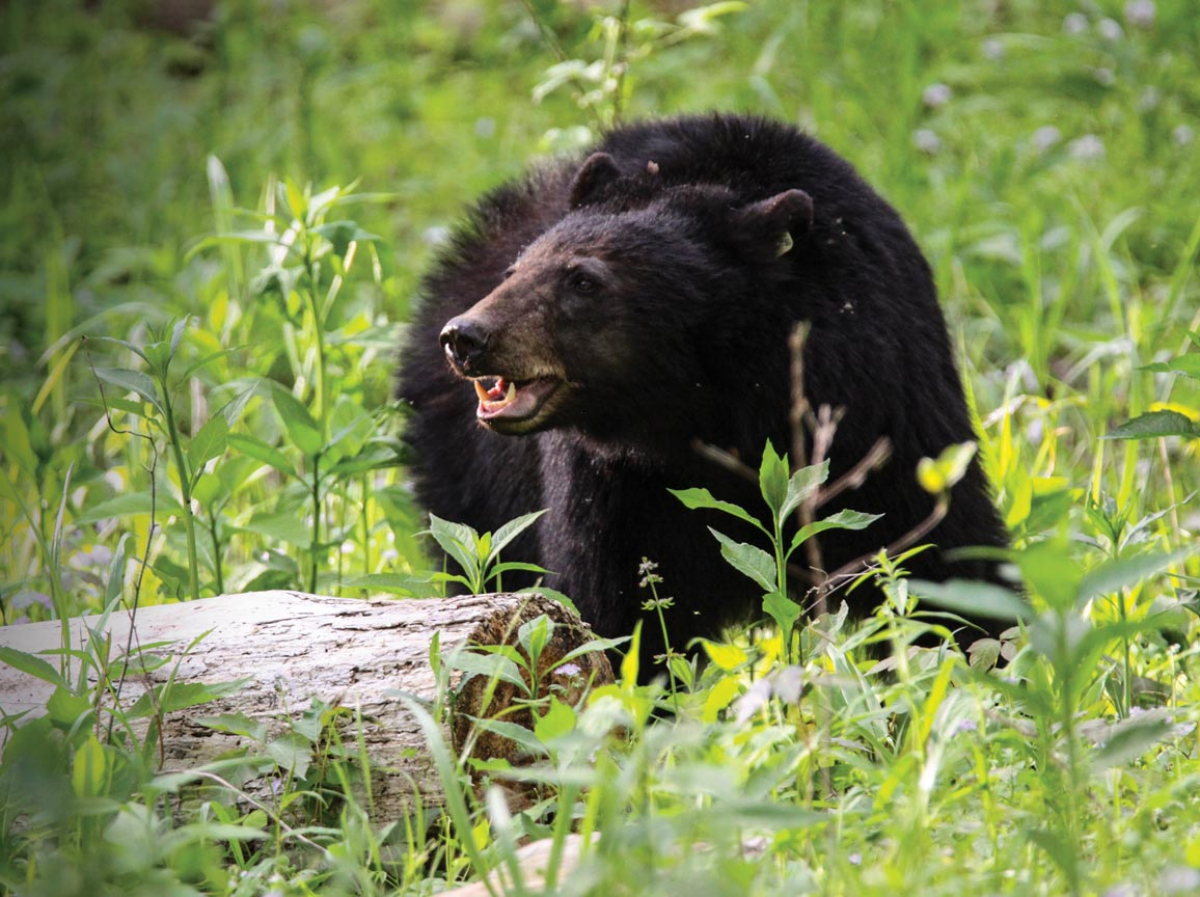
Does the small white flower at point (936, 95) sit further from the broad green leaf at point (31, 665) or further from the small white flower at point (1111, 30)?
the broad green leaf at point (31, 665)

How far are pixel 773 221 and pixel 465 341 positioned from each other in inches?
30.7

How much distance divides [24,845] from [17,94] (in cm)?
645

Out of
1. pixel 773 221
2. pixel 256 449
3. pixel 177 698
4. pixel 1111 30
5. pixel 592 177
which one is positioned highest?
pixel 1111 30

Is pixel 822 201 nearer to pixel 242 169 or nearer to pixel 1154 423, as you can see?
pixel 1154 423

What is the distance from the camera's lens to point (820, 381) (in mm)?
3371

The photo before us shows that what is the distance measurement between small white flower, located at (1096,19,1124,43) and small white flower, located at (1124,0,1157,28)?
0.15 ft

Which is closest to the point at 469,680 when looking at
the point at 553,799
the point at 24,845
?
the point at 553,799

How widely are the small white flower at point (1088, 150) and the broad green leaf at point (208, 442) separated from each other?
172 inches

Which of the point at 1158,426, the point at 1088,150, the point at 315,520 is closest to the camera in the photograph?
the point at 1158,426

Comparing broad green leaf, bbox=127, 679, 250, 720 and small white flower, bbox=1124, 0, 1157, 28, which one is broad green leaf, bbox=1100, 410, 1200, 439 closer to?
broad green leaf, bbox=127, 679, 250, 720

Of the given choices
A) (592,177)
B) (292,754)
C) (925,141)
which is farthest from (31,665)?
(925,141)

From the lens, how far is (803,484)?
101 inches

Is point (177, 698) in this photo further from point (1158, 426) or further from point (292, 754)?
point (1158, 426)

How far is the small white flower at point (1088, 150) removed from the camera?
626 cm
